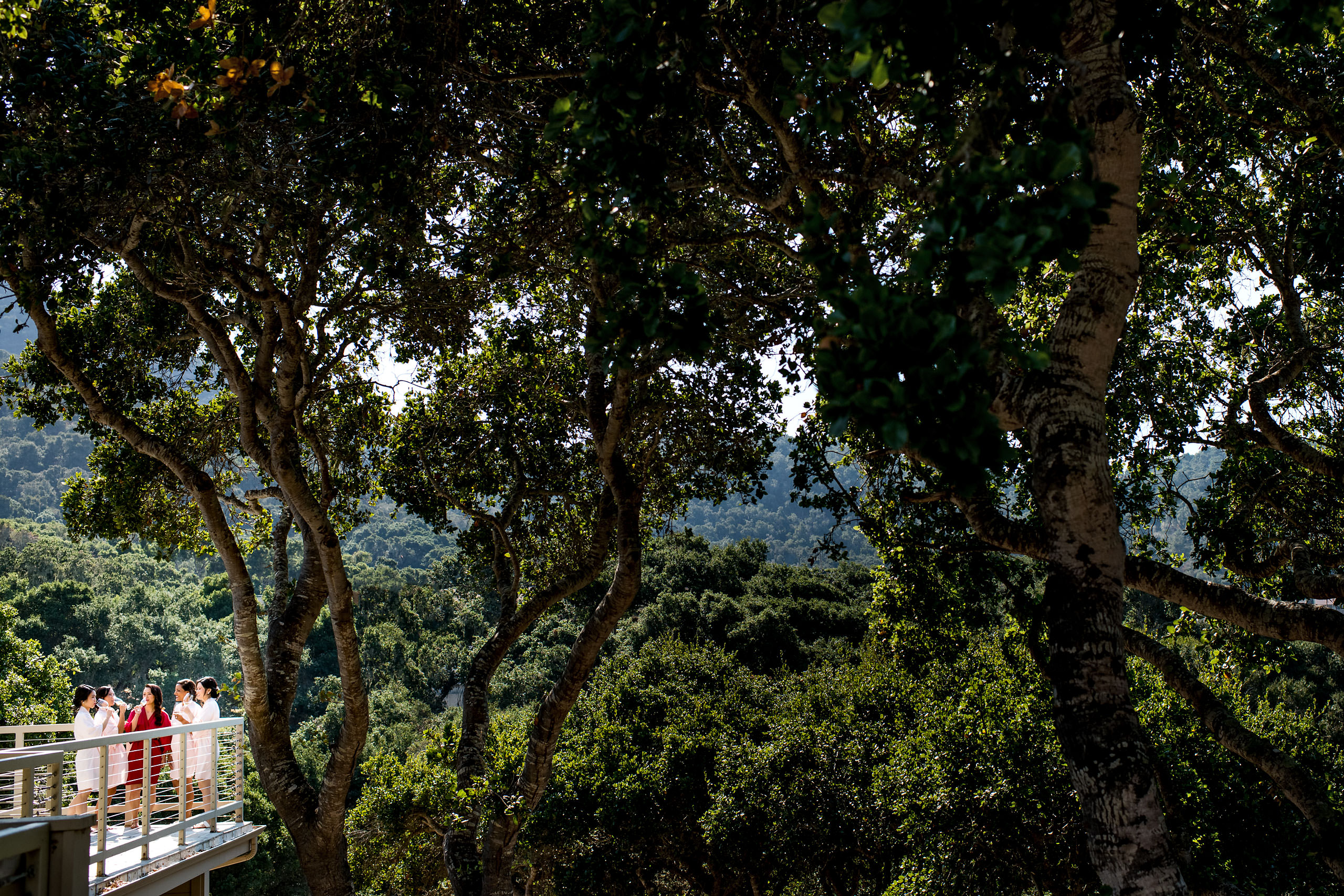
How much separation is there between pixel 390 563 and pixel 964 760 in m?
66.7

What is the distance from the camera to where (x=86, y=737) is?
7.20 meters

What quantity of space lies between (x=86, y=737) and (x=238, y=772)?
52.1 inches

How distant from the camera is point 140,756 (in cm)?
698

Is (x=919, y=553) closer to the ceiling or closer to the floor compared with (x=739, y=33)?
closer to the floor

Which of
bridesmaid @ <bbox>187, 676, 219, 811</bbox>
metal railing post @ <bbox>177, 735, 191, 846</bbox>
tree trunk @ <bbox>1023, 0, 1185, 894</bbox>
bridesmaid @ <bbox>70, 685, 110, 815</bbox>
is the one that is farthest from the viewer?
bridesmaid @ <bbox>187, 676, 219, 811</bbox>

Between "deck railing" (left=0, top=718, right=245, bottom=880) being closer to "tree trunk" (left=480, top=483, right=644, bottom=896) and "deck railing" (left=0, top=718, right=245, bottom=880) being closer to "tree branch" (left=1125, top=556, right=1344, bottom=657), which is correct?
"tree trunk" (left=480, top=483, right=644, bottom=896)

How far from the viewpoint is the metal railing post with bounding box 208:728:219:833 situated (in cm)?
752

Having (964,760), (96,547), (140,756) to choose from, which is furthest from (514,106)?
(96,547)

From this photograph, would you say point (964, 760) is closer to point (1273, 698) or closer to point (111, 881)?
point (111, 881)

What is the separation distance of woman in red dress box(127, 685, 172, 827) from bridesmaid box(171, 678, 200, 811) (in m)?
0.11

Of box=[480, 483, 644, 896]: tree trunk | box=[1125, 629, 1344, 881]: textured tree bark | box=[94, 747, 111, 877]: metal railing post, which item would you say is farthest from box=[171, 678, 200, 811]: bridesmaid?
box=[1125, 629, 1344, 881]: textured tree bark

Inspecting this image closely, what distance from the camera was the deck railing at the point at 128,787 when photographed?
5.40 meters

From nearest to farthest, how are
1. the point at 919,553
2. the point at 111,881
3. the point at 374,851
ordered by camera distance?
the point at 111,881 → the point at 919,553 → the point at 374,851

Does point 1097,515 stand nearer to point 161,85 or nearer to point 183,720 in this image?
point 161,85
